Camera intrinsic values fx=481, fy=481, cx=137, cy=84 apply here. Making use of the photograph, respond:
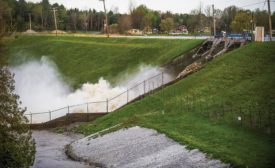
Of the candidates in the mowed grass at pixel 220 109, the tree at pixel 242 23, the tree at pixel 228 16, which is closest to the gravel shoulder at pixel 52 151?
the mowed grass at pixel 220 109

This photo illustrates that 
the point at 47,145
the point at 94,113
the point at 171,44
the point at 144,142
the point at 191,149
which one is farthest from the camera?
the point at 171,44

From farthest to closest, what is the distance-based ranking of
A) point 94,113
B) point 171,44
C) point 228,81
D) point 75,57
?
point 75,57 → point 171,44 → point 94,113 → point 228,81

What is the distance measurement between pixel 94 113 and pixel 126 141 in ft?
52.7

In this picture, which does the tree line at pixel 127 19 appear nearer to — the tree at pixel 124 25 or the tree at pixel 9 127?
the tree at pixel 124 25

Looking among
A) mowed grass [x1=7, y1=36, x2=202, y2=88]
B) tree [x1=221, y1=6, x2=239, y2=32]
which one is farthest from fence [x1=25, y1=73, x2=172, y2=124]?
tree [x1=221, y1=6, x2=239, y2=32]

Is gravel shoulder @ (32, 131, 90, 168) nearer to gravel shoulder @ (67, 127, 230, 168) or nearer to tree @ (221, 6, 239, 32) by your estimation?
gravel shoulder @ (67, 127, 230, 168)

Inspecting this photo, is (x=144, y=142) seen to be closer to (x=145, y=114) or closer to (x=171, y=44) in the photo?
(x=145, y=114)

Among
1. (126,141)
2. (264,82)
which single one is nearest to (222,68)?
(264,82)

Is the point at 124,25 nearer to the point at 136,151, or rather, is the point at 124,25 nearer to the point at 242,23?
the point at 242,23

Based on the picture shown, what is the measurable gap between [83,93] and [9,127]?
36196 millimetres

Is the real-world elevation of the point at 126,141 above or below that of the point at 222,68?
below

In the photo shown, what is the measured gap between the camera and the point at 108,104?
57.8 meters

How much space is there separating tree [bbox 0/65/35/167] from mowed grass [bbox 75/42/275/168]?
37.8ft

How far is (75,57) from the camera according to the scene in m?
91.6
